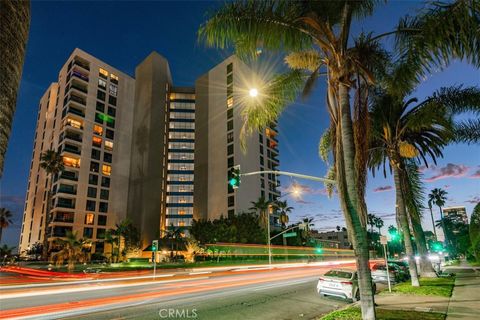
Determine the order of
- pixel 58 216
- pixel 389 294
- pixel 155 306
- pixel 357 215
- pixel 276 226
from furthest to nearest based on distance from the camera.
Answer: pixel 276 226 → pixel 58 216 → pixel 389 294 → pixel 155 306 → pixel 357 215

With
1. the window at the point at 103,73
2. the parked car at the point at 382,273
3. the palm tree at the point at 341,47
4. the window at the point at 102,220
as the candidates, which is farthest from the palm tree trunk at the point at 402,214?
the window at the point at 103,73

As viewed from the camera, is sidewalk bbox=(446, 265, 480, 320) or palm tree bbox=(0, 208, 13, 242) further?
palm tree bbox=(0, 208, 13, 242)

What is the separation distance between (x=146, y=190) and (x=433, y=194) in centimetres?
7903

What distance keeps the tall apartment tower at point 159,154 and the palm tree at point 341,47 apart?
266ft

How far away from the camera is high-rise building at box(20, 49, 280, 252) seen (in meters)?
75.9

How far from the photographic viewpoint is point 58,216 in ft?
226

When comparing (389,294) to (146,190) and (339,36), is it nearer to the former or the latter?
(339,36)

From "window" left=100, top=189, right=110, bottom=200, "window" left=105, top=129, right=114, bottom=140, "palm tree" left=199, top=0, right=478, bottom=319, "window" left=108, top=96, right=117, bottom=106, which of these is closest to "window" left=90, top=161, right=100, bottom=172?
"window" left=100, top=189, right=110, bottom=200

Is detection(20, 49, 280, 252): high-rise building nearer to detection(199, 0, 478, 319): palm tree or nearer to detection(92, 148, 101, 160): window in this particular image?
detection(92, 148, 101, 160): window

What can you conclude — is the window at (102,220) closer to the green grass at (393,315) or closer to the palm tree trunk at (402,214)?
the palm tree trunk at (402,214)

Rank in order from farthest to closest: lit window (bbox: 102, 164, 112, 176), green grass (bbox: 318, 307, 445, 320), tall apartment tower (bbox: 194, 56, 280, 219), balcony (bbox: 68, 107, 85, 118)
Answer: tall apartment tower (bbox: 194, 56, 280, 219) < lit window (bbox: 102, 164, 112, 176) < balcony (bbox: 68, 107, 85, 118) < green grass (bbox: 318, 307, 445, 320)

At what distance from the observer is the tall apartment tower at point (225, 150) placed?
82.4 meters

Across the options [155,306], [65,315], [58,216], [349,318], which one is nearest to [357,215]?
[349,318]

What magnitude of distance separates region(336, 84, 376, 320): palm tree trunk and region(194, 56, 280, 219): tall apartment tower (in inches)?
2768
